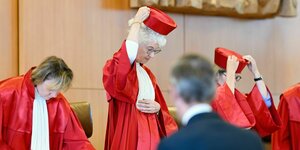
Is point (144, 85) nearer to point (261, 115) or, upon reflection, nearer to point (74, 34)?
point (261, 115)

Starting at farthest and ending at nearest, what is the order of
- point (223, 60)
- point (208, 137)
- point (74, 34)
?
1. point (74, 34)
2. point (223, 60)
3. point (208, 137)

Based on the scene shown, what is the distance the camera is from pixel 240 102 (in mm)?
3410

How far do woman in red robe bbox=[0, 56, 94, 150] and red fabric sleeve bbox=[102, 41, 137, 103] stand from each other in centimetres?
20

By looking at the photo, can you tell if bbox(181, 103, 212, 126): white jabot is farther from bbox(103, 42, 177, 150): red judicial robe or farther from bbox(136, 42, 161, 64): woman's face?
bbox(136, 42, 161, 64): woman's face

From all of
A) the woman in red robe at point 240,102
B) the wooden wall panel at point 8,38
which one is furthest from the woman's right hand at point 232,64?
the wooden wall panel at point 8,38

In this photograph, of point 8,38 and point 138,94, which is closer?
point 138,94

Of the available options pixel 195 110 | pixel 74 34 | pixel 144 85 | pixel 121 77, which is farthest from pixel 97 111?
pixel 195 110

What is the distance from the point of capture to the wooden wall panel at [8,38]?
393 centimetres

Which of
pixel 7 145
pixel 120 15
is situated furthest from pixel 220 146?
pixel 120 15

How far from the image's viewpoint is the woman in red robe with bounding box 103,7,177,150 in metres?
3.01

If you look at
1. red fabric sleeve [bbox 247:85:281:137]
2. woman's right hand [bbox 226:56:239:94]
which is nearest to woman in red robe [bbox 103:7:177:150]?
woman's right hand [bbox 226:56:239:94]

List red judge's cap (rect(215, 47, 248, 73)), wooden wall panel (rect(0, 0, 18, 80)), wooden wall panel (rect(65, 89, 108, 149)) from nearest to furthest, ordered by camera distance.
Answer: red judge's cap (rect(215, 47, 248, 73)) → wooden wall panel (rect(0, 0, 18, 80)) → wooden wall panel (rect(65, 89, 108, 149))

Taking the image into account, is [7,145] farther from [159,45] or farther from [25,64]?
[25,64]

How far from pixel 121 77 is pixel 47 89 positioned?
34 centimetres
